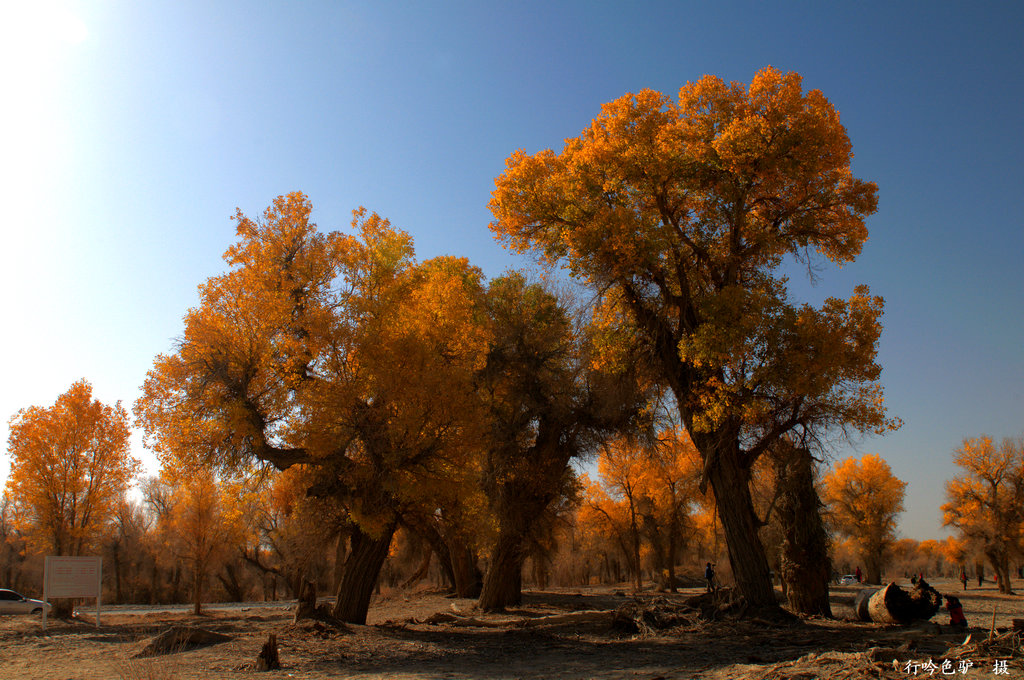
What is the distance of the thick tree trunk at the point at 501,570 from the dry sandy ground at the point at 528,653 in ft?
9.51

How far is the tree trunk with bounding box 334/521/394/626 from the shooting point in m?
14.7

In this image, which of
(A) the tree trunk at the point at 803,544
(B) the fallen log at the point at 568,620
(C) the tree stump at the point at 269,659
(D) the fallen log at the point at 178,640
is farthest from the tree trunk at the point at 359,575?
(A) the tree trunk at the point at 803,544

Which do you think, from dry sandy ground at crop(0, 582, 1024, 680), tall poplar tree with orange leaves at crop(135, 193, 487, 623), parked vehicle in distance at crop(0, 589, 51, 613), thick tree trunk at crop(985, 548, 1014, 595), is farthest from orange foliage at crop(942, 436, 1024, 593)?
parked vehicle in distance at crop(0, 589, 51, 613)

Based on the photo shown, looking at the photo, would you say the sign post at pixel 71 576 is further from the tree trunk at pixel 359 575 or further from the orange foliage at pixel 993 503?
the orange foliage at pixel 993 503

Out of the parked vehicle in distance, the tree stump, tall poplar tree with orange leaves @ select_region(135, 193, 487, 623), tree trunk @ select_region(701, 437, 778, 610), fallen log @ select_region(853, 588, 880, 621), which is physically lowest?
the parked vehicle in distance

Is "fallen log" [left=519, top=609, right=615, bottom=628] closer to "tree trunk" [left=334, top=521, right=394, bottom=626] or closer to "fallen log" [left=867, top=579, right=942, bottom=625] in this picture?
"tree trunk" [left=334, top=521, right=394, bottom=626]

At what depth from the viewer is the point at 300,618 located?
1364 cm

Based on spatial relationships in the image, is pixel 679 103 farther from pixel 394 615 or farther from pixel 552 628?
pixel 394 615

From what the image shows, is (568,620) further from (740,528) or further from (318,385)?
(318,385)

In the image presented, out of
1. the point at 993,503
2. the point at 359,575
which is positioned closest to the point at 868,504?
the point at 993,503

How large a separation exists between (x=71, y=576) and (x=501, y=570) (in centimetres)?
1267

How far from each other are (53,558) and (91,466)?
6066mm

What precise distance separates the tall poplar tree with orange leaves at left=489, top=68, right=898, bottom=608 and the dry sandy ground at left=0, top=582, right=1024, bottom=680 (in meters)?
2.46

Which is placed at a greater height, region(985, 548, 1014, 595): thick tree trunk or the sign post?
the sign post
